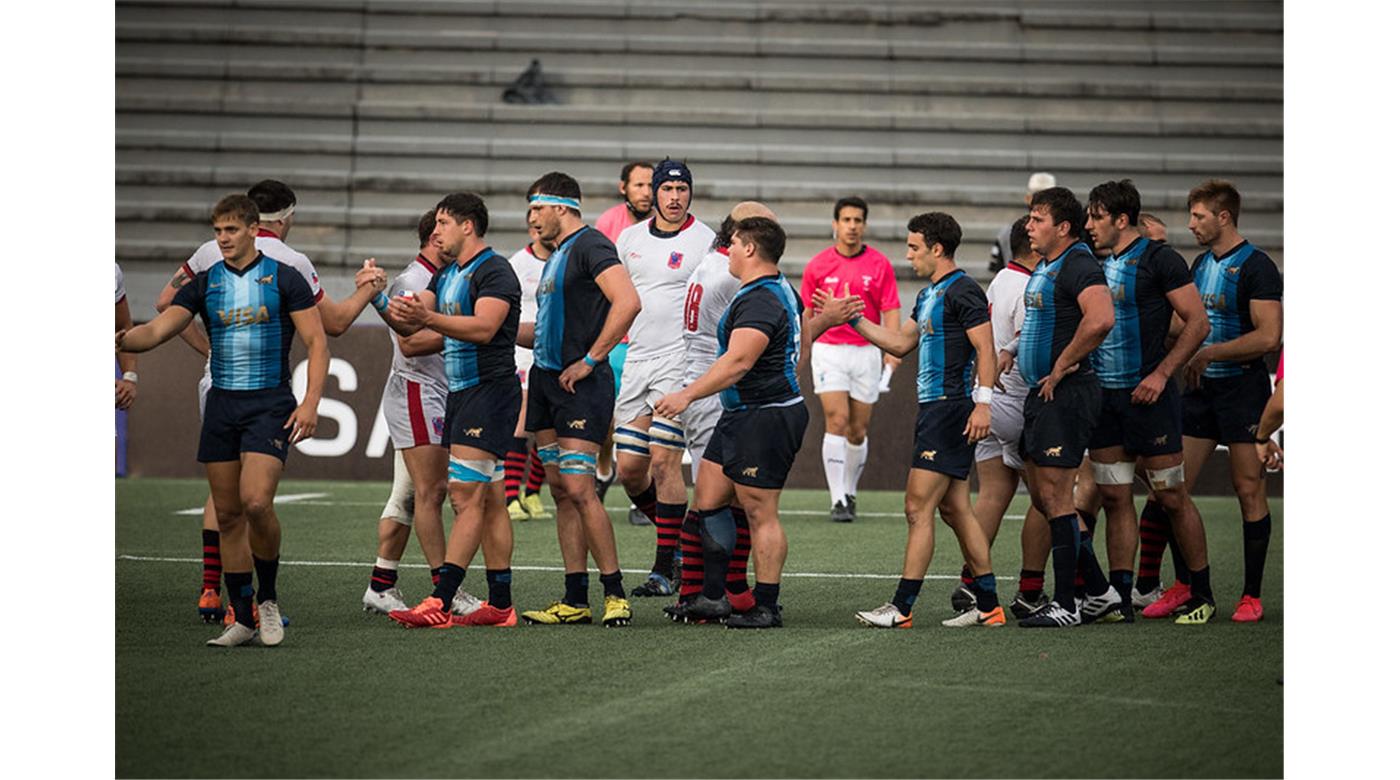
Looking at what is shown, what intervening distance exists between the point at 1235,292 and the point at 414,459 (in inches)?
157

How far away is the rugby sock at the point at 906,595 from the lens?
8055mm

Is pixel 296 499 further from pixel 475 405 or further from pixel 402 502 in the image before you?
pixel 475 405

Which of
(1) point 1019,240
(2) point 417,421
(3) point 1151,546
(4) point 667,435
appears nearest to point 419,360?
(2) point 417,421

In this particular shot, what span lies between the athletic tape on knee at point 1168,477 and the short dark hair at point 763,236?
6.93 feet

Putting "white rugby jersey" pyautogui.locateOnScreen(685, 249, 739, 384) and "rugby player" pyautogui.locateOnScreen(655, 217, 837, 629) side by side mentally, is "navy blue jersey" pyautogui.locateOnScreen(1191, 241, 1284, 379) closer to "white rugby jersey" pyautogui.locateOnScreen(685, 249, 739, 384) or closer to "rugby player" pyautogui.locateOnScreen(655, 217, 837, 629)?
"rugby player" pyautogui.locateOnScreen(655, 217, 837, 629)

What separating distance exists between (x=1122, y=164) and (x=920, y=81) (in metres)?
2.51

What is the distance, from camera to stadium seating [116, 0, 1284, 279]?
20016mm

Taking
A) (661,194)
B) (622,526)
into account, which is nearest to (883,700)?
(661,194)

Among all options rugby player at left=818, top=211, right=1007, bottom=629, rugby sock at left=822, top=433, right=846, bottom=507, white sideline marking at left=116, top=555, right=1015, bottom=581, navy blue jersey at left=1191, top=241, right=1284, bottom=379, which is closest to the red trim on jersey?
white sideline marking at left=116, top=555, right=1015, bottom=581

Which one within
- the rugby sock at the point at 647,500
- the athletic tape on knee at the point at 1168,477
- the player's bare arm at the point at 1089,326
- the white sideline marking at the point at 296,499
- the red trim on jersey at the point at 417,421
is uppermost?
the player's bare arm at the point at 1089,326

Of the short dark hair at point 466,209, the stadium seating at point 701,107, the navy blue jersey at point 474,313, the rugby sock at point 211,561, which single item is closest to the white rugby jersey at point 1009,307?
A: the navy blue jersey at point 474,313

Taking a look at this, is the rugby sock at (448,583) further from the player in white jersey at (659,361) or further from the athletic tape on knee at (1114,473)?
the athletic tape on knee at (1114,473)

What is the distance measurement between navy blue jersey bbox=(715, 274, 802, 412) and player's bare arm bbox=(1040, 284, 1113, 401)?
1200 millimetres

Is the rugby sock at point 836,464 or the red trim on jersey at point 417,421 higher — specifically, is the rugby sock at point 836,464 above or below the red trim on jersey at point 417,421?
below
